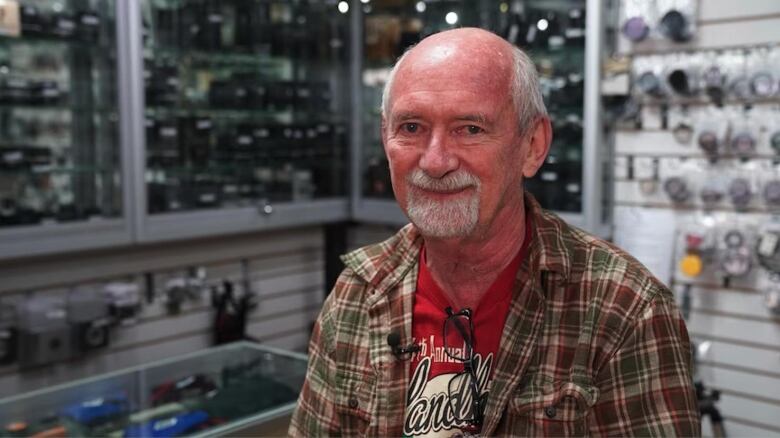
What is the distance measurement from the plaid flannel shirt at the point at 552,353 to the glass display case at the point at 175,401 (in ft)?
2.89

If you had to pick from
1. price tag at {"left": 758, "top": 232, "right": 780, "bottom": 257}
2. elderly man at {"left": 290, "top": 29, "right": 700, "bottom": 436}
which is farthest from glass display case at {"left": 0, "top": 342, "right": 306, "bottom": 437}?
price tag at {"left": 758, "top": 232, "right": 780, "bottom": 257}

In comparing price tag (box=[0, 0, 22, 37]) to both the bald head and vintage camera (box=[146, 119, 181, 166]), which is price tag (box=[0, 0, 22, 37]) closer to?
vintage camera (box=[146, 119, 181, 166])

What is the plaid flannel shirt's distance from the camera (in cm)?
119

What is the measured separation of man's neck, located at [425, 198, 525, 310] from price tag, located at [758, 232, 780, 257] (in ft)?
6.97

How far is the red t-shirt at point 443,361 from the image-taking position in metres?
1.32

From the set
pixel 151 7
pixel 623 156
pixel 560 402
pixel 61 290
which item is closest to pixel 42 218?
pixel 61 290

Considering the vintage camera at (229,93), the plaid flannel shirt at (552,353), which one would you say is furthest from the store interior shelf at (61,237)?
the plaid flannel shirt at (552,353)

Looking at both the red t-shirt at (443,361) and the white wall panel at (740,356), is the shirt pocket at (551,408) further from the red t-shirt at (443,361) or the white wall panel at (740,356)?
the white wall panel at (740,356)

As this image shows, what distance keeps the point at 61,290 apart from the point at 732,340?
2989mm

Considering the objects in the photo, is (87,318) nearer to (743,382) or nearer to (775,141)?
(743,382)

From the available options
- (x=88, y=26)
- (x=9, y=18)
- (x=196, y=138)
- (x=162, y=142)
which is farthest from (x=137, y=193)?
(x=9, y=18)

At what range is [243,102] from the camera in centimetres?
440

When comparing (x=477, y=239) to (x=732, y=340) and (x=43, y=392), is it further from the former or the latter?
(x=732, y=340)

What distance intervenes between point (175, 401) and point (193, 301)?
5.81 ft
